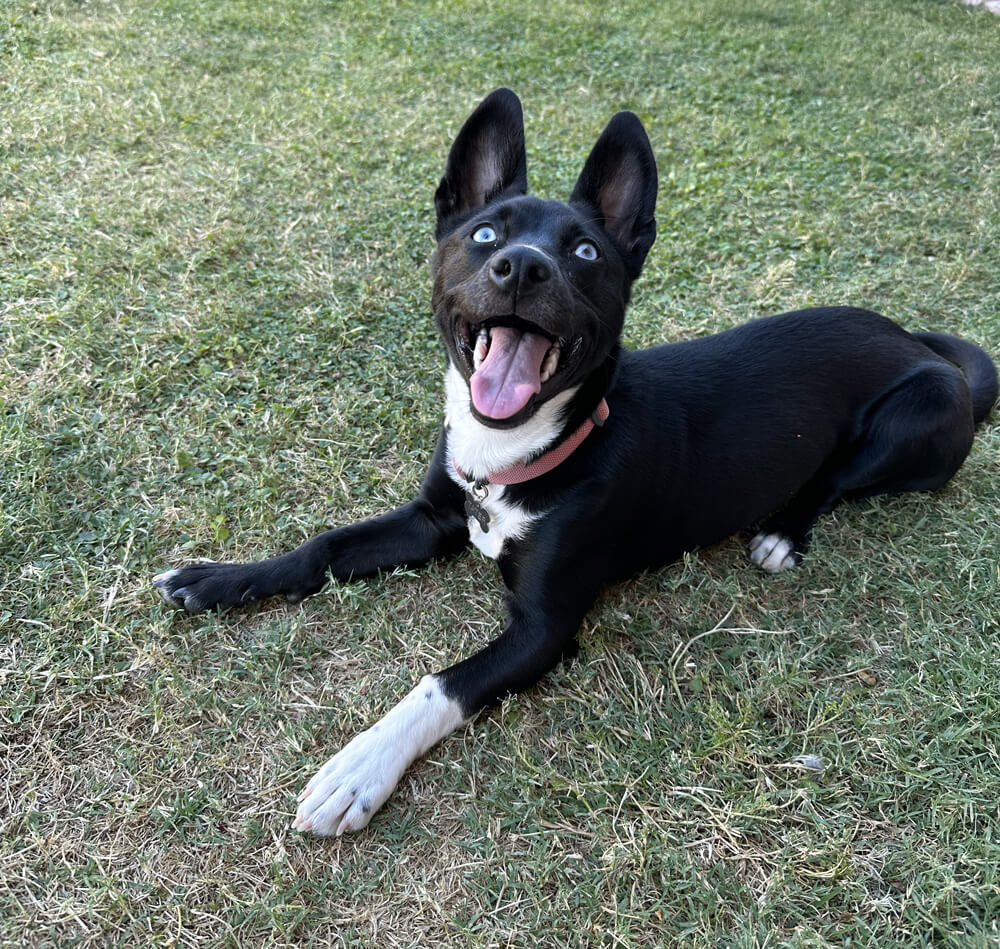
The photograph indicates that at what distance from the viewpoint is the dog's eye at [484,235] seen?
2533 millimetres

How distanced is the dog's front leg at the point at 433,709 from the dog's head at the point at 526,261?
2.19ft

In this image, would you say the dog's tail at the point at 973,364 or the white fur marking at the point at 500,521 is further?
the dog's tail at the point at 973,364

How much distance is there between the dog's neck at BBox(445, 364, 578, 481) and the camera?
2568 millimetres

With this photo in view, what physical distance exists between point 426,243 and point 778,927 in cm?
387

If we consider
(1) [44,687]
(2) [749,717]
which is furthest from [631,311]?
(1) [44,687]

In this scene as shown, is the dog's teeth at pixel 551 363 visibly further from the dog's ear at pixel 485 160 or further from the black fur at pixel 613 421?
the dog's ear at pixel 485 160

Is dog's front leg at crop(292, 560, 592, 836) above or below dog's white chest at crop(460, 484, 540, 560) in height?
below

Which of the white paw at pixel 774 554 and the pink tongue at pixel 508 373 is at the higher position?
the pink tongue at pixel 508 373

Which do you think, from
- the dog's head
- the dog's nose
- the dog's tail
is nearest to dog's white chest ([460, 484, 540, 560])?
the dog's head

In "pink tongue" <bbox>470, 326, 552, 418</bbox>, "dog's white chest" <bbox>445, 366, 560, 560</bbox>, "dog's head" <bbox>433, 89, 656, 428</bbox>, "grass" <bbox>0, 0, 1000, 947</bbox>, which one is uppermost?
"dog's head" <bbox>433, 89, 656, 428</bbox>

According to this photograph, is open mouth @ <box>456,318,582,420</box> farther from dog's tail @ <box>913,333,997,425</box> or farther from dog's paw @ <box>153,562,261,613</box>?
dog's tail @ <box>913,333,997,425</box>

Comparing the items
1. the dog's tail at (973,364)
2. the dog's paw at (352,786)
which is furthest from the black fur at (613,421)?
the dog's tail at (973,364)

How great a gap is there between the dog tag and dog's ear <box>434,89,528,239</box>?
3.06 feet

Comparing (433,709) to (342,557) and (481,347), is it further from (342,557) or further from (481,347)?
(481,347)
